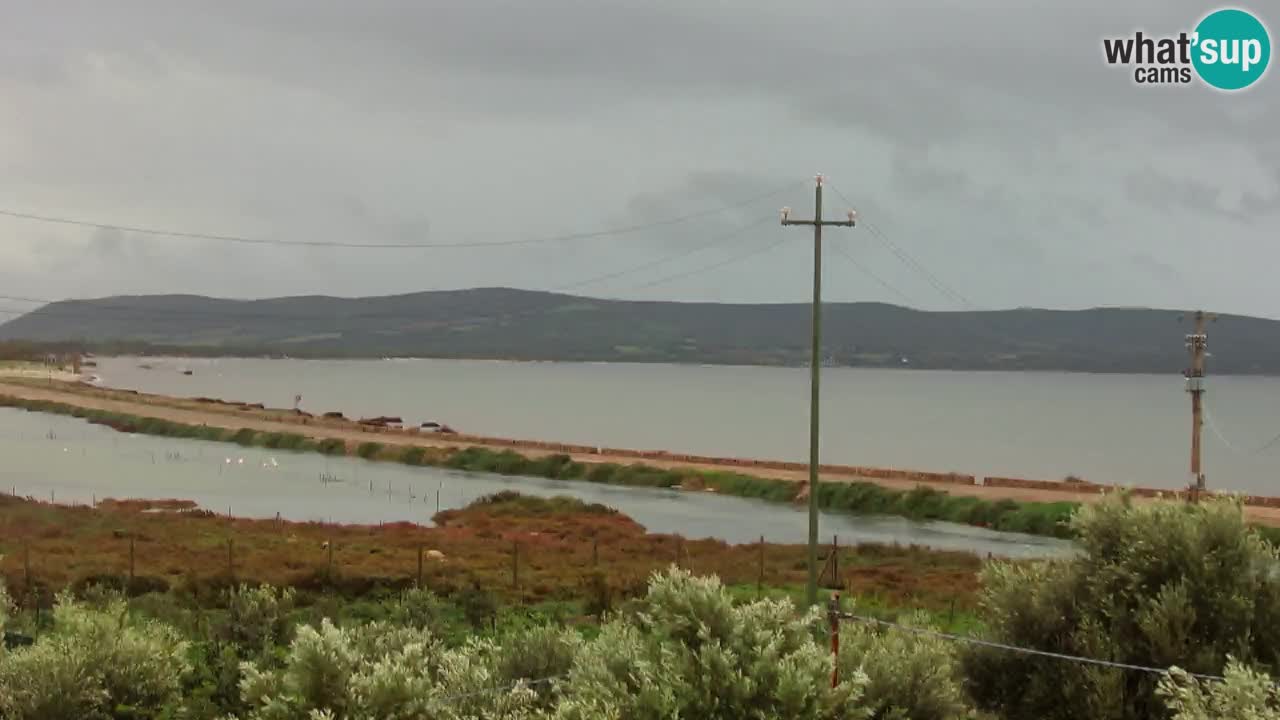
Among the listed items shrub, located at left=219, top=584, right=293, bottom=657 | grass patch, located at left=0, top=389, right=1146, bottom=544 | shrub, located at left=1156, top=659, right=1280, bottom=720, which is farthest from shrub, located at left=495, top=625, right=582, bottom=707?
grass patch, located at left=0, top=389, right=1146, bottom=544

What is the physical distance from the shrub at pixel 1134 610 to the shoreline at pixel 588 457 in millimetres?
42882

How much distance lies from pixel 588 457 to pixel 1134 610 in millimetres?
99162

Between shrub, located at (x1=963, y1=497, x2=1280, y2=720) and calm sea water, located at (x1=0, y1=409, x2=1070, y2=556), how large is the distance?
144 ft

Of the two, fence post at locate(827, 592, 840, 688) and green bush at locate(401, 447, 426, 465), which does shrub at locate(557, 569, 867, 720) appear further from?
green bush at locate(401, 447, 426, 465)

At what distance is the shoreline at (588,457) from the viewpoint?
85312 millimetres

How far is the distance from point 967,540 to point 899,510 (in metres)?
12.9

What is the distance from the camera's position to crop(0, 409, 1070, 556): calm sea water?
7200cm

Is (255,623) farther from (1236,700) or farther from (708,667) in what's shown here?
(1236,700)

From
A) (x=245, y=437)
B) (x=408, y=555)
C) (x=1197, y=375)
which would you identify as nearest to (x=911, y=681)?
(x=408, y=555)

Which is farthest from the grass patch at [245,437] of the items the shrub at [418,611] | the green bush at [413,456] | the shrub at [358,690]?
the shrub at [358,690]

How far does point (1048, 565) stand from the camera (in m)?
18.0

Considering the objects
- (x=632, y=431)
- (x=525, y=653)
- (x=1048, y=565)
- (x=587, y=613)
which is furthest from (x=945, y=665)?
(x=632, y=431)

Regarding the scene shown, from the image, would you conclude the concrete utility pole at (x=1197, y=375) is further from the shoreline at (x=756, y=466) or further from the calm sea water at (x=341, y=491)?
the calm sea water at (x=341, y=491)

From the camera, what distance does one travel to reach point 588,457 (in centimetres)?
11456
